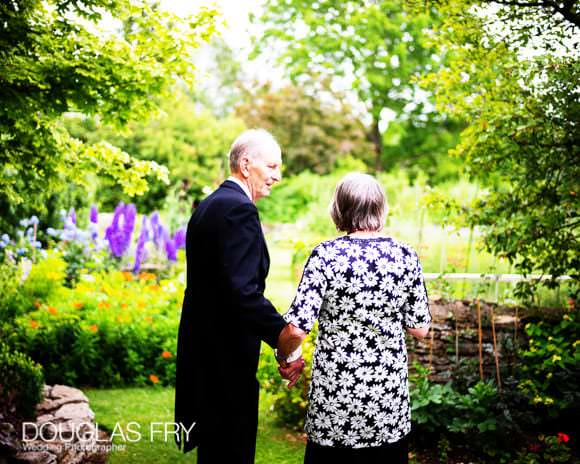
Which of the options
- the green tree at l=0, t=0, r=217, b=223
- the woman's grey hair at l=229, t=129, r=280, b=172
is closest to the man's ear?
the woman's grey hair at l=229, t=129, r=280, b=172

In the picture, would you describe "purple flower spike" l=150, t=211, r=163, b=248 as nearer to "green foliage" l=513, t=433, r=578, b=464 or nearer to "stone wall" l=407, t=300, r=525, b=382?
"stone wall" l=407, t=300, r=525, b=382

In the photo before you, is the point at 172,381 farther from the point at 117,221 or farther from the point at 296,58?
the point at 296,58

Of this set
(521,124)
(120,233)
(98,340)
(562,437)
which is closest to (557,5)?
(521,124)

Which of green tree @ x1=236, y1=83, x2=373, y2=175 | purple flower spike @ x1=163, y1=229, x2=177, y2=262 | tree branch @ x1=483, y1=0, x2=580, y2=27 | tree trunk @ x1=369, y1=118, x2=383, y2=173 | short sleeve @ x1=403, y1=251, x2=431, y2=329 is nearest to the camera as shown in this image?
short sleeve @ x1=403, y1=251, x2=431, y2=329

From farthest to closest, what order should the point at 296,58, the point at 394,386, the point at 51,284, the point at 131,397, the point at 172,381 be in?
1. the point at 296,58
2. the point at 51,284
3. the point at 172,381
4. the point at 131,397
5. the point at 394,386

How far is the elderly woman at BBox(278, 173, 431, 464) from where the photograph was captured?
258 centimetres

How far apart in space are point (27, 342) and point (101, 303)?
84 centimetres

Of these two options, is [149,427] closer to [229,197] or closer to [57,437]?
[57,437]

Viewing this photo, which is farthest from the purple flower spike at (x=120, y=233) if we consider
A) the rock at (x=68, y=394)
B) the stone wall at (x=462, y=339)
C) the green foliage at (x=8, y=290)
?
the stone wall at (x=462, y=339)

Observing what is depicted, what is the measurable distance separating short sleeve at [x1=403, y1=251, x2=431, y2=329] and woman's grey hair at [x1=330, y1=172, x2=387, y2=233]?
9.2 inches

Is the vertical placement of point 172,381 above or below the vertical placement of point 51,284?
below

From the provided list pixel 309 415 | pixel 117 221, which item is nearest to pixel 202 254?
pixel 309 415

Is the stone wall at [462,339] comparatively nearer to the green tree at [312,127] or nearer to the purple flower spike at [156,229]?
the purple flower spike at [156,229]

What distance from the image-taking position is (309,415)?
2.71 meters
